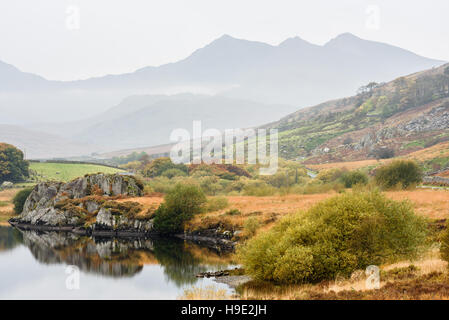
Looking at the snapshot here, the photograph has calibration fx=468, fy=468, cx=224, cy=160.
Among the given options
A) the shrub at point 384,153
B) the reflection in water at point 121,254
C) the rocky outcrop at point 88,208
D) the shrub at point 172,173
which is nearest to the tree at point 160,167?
the shrub at point 172,173

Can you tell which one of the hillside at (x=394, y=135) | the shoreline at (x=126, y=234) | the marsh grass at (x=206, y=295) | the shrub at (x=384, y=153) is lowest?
the shoreline at (x=126, y=234)

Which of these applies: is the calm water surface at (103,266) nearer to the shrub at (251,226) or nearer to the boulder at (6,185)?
the shrub at (251,226)

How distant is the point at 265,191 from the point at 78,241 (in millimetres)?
36195

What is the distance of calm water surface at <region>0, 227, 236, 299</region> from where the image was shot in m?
36.5

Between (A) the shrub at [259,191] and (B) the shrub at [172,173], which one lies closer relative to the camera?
(A) the shrub at [259,191]

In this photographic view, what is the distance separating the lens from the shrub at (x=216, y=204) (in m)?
69.6

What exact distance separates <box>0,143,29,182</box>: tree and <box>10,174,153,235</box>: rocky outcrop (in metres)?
35.4

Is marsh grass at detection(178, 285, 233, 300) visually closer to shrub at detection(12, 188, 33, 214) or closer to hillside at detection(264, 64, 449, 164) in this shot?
shrub at detection(12, 188, 33, 214)

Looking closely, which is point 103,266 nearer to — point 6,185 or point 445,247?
point 445,247

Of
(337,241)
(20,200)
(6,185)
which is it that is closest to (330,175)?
(20,200)

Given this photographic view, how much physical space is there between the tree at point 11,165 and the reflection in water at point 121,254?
166 feet

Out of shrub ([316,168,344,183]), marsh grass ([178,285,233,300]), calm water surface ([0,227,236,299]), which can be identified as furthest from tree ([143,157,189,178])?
marsh grass ([178,285,233,300])

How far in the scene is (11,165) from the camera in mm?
114312
